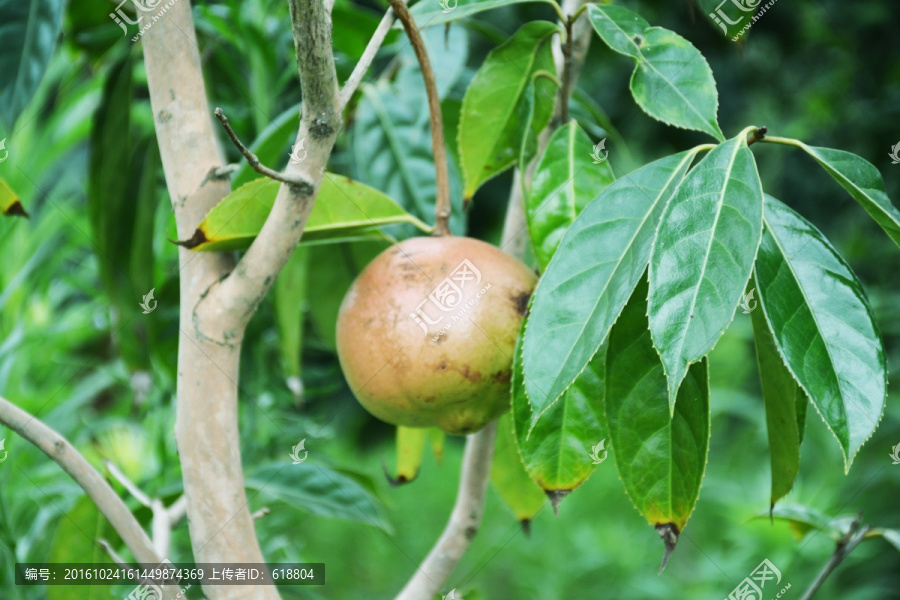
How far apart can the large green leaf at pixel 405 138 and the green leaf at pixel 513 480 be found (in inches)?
8.5

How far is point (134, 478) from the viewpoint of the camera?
3.64ft

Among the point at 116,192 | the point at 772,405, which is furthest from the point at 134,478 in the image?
the point at 772,405

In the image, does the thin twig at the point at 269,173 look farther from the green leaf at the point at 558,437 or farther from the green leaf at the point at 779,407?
the green leaf at the point at 779,407

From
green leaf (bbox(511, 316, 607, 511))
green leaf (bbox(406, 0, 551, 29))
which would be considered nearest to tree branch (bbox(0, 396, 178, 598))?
green leaf (bbox(511, 316, 607, 511))

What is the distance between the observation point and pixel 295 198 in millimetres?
433

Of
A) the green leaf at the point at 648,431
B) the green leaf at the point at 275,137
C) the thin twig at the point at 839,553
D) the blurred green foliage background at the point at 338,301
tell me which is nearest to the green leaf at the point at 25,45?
the blurred green foliage background at the point at 338,301

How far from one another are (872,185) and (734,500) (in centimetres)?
135

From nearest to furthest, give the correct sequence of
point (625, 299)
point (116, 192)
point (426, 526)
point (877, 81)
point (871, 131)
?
point (625, 299) → point (116, 192) → point (871, 131) → point (877, 81) → point (426, 526)

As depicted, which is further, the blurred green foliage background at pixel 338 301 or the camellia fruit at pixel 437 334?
the blurred green foliage background at pixel 338 301

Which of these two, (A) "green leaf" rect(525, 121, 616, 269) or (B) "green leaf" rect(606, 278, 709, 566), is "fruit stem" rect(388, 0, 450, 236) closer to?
(A) "green leaf" rect(525, 121, 616, 269)

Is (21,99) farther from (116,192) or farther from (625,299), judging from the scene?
(625,299)

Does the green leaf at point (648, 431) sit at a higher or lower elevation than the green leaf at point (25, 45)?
lower

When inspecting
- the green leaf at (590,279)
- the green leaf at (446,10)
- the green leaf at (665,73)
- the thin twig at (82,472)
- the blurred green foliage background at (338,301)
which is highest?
the green leaf at (446,10)

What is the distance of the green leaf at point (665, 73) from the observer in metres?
0.48
